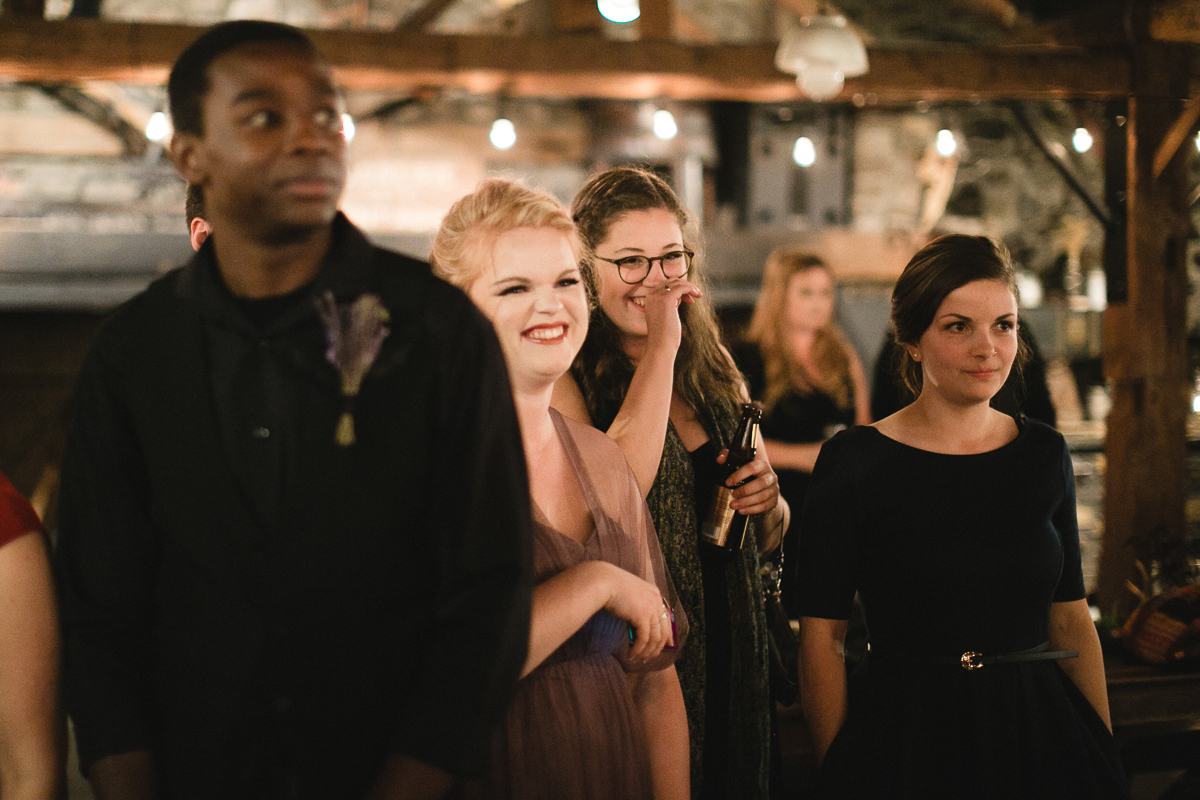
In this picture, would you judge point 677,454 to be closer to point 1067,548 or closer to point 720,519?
point 720,519

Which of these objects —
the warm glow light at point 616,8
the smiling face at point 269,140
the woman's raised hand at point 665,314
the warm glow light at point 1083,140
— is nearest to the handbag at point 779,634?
the woman's raised hand at point 665,314

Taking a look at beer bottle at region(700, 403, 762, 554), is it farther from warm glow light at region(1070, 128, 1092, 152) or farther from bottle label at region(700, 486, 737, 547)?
warm glow light at region(1070, 128, 1092, 152)

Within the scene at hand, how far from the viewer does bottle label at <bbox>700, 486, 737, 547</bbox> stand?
1647 mm

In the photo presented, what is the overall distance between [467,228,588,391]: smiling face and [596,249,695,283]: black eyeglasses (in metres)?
0.38

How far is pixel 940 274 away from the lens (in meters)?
1.61

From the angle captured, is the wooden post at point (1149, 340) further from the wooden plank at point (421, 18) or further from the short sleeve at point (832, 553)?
the wooden plank at point (421, 18)

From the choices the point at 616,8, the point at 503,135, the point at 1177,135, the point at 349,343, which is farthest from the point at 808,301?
the point at 349,343

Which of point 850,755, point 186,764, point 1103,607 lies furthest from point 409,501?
point 1103,607

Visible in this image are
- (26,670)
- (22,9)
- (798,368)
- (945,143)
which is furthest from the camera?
(945,143)

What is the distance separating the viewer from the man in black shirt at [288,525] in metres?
0.94

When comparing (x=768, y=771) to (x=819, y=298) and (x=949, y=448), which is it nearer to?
(x=949, y=448)

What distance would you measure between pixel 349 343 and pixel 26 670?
609 millimetres

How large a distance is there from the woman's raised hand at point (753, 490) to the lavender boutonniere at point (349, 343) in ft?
2.84

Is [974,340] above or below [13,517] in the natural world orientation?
above
